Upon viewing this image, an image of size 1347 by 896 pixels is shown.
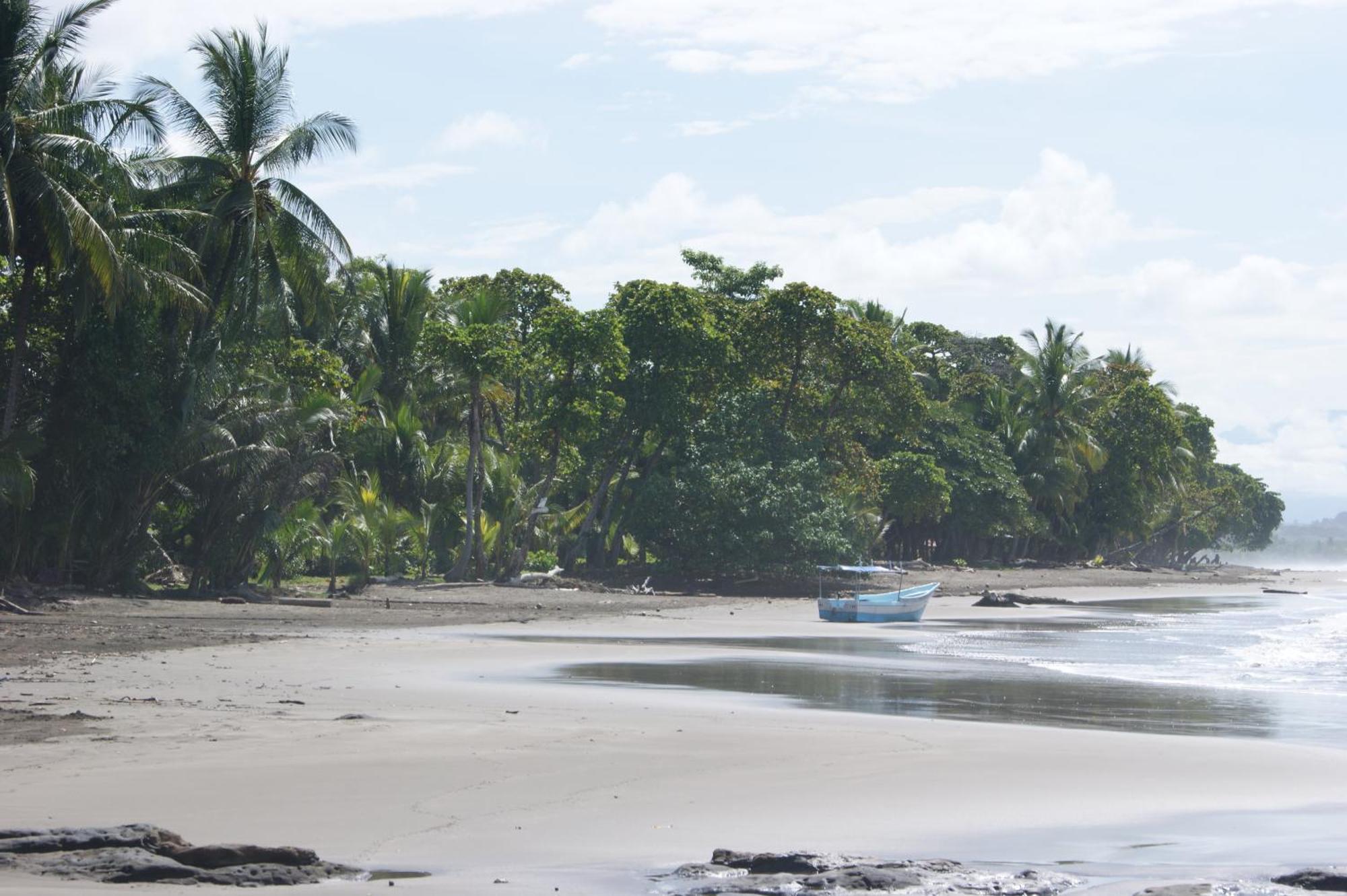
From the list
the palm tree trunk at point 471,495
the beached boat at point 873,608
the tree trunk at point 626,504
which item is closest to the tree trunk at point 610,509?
the tree trunk at point 626,504

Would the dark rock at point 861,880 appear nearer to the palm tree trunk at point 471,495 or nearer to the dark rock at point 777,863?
the dark rock at point 777,863

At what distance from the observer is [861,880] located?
6.53 m

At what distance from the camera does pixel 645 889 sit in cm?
648

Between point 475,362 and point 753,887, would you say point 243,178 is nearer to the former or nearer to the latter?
point 475,362

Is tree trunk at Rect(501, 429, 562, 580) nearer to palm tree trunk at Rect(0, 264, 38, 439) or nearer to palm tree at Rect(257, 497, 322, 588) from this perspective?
palm tree at Rect(257, 497, 322, 588)

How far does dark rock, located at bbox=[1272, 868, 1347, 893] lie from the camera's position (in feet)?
21.8

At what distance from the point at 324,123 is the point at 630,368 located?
554 inches

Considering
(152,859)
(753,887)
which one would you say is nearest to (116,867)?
(152,859)

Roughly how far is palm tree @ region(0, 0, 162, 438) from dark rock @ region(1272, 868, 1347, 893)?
793 inches

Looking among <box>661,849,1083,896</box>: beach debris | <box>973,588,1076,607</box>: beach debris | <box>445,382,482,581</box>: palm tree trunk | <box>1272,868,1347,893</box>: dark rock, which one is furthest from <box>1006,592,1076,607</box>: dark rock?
<box>661,849,1083,896</box>: beach debris

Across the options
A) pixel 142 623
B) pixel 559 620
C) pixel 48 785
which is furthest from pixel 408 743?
pixel 559 620

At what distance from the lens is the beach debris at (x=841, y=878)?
253 inches

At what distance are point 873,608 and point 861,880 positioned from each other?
83.4 ft

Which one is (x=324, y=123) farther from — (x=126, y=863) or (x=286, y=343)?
(x=126, y=863)
